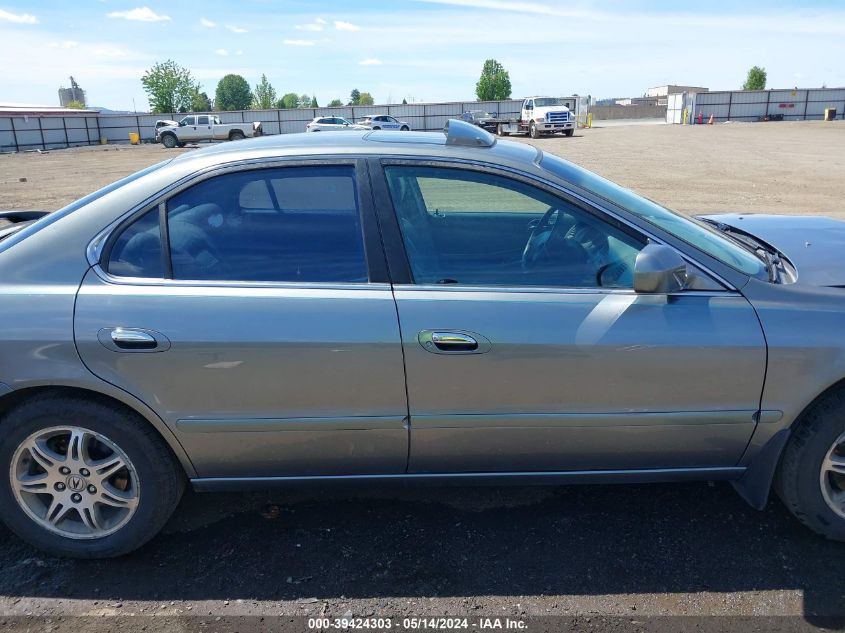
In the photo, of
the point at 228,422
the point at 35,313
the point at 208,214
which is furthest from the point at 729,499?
the point at 35,313

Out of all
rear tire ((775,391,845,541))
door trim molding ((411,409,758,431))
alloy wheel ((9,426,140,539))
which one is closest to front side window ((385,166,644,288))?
door trim molding ((411,409,758,431))

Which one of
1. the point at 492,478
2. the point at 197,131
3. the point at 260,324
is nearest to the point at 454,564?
the point at 492,478

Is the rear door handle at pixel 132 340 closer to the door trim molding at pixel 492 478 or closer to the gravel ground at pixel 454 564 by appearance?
the door trim molding at pixel 492 478

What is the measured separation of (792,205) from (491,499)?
33.9 feet

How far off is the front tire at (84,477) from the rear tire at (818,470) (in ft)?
8.21

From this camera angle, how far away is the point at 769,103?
194 ft

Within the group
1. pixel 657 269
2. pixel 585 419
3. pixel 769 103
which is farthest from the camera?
pixel 769 103

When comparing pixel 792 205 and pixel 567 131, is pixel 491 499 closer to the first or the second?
pixel 792 205

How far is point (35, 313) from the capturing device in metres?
2.47

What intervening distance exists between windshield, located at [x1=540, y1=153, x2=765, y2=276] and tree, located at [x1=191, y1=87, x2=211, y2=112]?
100 metres

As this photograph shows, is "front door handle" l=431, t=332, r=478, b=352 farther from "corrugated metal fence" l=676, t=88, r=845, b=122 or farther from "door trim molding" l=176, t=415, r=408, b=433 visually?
"corrugated metal fence" l=676, t=88, r=845, b=122

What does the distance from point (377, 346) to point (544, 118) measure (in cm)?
3785

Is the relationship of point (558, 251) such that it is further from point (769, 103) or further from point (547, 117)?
point (769, 103)

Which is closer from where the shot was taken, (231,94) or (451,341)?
(451,341)
